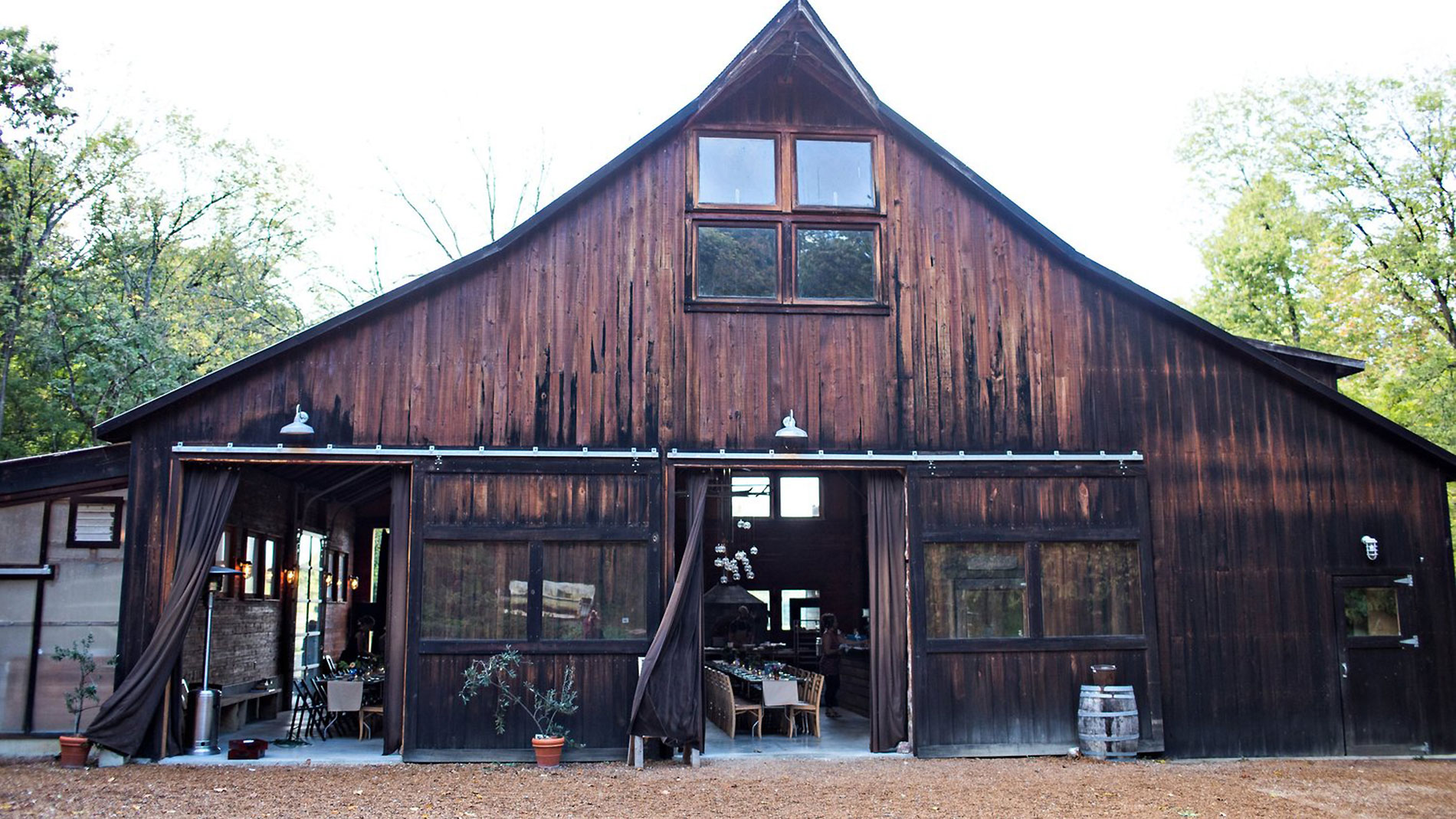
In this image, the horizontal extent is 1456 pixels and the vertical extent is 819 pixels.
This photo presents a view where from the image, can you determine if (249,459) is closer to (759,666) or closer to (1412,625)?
(759,666)

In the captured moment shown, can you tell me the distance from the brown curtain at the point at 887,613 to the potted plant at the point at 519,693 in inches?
126

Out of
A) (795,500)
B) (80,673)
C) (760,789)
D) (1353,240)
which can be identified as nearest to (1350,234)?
(1353,240)

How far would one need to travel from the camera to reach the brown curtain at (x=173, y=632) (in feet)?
36.2

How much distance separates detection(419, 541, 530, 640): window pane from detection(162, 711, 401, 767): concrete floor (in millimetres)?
1380

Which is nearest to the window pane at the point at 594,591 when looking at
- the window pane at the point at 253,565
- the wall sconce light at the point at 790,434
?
the wall sconce light at the point at 790,434

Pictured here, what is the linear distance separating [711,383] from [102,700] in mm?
7186

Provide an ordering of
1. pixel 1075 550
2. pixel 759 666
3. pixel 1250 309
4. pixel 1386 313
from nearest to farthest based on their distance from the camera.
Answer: pixel 1075 550, pixel 759 666, pixel 1386 313, pixel 1250 309

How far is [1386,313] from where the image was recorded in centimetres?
2359

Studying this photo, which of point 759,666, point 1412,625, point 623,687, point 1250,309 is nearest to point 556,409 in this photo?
point 623,687

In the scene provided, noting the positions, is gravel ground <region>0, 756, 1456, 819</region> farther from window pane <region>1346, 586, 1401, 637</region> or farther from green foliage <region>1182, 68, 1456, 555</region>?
green foliage <region>1182, 68, 1456, 555</region>

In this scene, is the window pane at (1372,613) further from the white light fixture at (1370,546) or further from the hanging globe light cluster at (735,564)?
the hanging globe light cluster at (735,564)

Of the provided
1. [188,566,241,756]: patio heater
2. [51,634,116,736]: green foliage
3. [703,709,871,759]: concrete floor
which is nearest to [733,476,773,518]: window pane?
[703,709,871,759]: concrete floor

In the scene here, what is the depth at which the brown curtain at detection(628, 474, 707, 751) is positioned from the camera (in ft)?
37.3

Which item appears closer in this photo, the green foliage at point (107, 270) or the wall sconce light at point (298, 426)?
the wall sconce light at point (298, 426)
